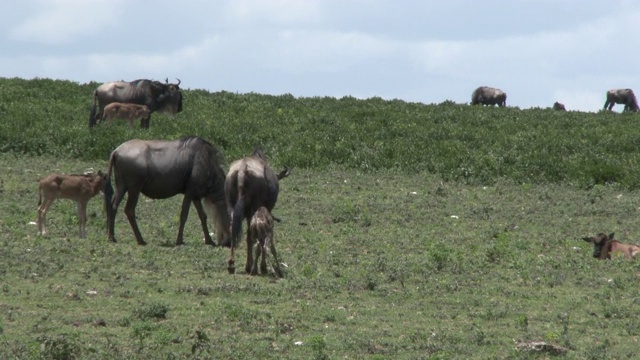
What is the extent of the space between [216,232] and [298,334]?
261 inches

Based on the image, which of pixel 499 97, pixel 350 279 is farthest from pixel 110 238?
pixel 499 97

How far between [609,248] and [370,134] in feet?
45.8

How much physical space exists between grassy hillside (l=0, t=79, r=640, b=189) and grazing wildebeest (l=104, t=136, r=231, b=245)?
31.6 ft

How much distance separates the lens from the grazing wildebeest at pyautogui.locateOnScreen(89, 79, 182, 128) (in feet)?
109

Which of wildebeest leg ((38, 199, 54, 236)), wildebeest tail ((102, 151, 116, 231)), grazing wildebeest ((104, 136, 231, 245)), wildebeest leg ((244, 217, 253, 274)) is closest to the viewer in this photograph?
wildebeest leg ((244, 217, 253, 274))

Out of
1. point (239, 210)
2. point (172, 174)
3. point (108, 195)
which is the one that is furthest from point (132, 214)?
point (239, 210)

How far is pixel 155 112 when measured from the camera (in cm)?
3494

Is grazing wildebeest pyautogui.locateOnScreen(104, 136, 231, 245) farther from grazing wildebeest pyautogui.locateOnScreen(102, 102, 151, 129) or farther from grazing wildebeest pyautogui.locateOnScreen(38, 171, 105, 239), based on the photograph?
grazing wildebeest pyautogui.locateOnScreen(102, 102, 151, 129)

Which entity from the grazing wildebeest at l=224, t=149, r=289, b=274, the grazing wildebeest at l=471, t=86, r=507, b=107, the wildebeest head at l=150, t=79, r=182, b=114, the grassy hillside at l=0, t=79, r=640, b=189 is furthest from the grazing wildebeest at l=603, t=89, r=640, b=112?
the grazing wildebeest at l=224, t=149, r=289, b=274

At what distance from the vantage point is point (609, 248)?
18750 mm

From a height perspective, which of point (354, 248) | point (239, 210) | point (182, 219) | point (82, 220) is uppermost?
point (239, 210)

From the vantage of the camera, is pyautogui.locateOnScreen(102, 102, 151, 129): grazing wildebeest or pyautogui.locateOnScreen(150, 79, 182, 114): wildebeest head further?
A: pyautogui.locateOnScreen(150, 79, 182, 114): wildebeest head

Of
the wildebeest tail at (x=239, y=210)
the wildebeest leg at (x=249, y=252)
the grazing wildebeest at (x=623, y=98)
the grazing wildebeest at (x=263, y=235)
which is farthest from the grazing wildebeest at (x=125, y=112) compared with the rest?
the grazing wildebeest at (x=623, y=98)

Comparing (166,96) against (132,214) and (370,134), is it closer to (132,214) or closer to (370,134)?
(370,134)
